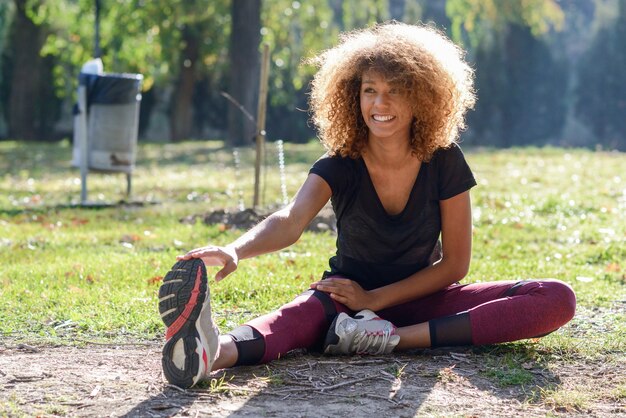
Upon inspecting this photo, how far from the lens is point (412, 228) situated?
174 inches

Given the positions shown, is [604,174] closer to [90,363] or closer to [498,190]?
[498,190]

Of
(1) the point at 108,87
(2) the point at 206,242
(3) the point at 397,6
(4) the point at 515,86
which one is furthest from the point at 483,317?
(3) the point at 397,6

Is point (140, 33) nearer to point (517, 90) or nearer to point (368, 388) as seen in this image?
point (517, 90)

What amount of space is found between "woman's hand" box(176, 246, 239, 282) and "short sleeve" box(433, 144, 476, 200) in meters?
1.10

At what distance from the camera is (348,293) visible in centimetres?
426

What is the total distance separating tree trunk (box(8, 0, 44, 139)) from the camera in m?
25.8

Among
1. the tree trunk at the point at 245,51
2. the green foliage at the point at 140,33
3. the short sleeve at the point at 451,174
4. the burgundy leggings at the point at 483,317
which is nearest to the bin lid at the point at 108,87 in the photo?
the short sleeve at the point at 451,174

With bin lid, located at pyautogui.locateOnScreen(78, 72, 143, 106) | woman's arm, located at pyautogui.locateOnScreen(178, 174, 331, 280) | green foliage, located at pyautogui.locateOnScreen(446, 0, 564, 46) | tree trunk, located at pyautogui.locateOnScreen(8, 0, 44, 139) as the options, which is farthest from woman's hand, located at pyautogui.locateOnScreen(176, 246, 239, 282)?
tree trunk, located at pyautogui.locateOnScreen(8, 0, 44, 139)

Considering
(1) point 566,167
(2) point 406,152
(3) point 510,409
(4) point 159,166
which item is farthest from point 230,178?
(3) point 510,409

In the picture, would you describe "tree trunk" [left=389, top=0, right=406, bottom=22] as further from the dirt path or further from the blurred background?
the dirt path

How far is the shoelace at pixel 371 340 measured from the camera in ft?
13.6

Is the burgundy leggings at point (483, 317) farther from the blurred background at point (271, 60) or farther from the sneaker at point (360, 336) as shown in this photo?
the blurred background at point (271, 60)

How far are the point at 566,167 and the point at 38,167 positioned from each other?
808cm

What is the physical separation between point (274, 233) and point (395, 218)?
1.94ft
